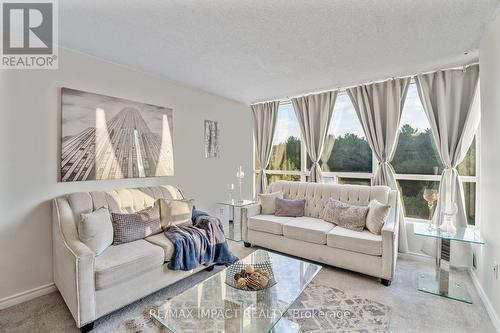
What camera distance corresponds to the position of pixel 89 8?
1930 millimetres

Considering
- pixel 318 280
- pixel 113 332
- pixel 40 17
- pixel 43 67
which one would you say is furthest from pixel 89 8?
pixel 318 280

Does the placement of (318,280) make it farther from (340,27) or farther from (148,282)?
(340,27)

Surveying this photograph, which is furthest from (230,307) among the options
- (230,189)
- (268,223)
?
(230,189)

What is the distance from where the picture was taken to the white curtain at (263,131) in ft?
16.9

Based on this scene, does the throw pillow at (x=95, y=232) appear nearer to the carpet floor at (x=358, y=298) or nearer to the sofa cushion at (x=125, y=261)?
the sofa cushion at (x=125, y=261)

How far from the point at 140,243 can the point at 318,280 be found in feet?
6.53

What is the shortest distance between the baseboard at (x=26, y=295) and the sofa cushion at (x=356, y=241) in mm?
3085

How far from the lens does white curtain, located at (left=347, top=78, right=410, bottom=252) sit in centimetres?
357

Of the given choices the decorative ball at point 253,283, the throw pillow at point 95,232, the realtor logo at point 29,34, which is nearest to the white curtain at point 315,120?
the decorative ball at point 253,283

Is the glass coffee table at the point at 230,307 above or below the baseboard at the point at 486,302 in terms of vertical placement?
above

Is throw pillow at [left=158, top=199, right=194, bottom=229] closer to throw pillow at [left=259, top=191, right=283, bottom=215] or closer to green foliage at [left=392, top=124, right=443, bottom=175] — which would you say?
throw pillow at [left=259, top=191, right=283, bottom=215]

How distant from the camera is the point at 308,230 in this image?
10.3 ft

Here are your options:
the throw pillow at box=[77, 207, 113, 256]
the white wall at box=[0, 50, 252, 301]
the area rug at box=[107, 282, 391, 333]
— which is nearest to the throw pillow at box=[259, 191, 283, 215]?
the area rug at box=[107, 282, 391, 333]

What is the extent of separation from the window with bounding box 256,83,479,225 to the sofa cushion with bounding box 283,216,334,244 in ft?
4.02
